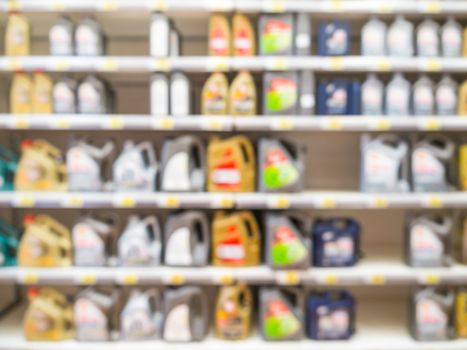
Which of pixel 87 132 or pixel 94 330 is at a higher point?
pixel 87 132

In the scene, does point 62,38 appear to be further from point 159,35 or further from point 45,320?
point 45,320

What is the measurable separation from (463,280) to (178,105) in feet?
6.92

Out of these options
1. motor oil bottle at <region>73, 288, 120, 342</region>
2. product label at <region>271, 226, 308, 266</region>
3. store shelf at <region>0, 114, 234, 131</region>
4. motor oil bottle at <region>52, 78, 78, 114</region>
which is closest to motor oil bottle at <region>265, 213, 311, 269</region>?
product label at <region>271, 226, 308, 266</region>

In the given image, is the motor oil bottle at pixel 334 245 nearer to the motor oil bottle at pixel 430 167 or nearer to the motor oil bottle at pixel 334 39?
the motor oil bottle at pixel 430 167

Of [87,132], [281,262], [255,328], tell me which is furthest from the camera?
[87,132]

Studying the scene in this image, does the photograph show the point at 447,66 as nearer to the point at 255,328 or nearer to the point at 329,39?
the point at 329,39

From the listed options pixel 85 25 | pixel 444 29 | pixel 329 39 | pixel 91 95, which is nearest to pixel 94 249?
pixel 91 95

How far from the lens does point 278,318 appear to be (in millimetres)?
3303

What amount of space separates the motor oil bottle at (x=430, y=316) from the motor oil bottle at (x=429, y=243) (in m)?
0.21

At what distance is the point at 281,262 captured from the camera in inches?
130

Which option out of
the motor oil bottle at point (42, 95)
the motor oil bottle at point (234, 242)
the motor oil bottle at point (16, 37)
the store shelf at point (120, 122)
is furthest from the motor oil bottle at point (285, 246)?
the motor oil bottle at point (16, 37)

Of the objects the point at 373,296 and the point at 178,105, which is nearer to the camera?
the point at 178,105

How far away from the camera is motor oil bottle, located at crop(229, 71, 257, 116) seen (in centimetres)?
333

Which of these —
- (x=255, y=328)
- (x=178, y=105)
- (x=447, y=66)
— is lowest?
(x=255, y=328)
